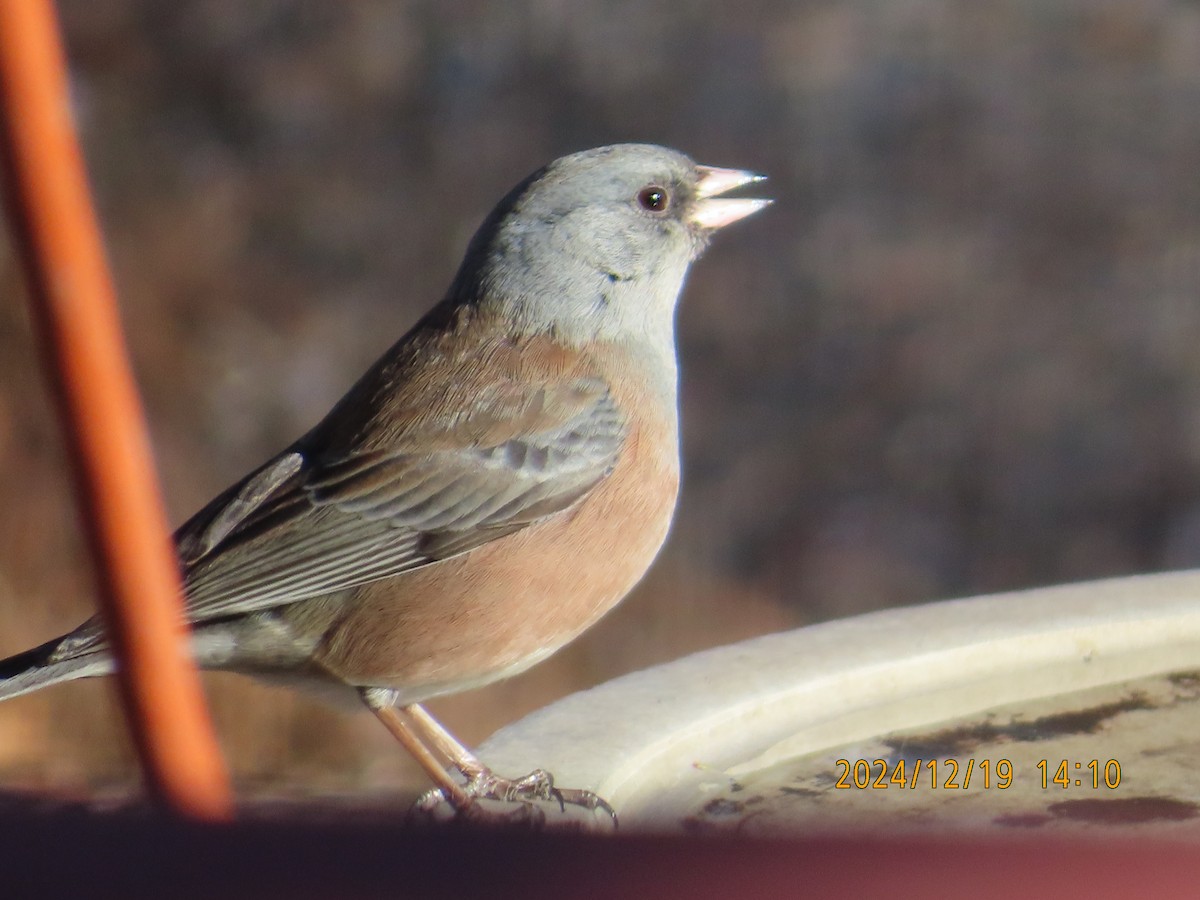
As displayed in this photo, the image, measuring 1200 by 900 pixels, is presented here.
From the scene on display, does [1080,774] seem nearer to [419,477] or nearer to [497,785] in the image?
[497,785]

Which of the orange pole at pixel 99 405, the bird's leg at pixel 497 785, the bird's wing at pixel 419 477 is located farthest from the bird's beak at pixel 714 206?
the orange pole at pixel 99 405

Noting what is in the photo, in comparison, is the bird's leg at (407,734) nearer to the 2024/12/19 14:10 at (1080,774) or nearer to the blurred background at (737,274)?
the 2024/12/19 14:10 at (1080,774)

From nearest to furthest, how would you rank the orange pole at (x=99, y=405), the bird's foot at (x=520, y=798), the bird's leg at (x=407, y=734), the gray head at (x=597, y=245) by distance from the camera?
the orange pole at (x=99, y=405)
the bird's foot at (x=520, y=798)
the bird's leg at (x=407, y=734)
the gray head at (x=597, y=245)

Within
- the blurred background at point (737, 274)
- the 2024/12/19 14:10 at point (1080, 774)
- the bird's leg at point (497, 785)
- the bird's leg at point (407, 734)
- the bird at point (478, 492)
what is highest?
the blurred background at point (737, 274)

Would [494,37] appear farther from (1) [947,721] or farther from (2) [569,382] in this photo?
(1) [947,721]

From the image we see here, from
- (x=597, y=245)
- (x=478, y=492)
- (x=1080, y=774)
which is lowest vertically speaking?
(x=1080, y=774)

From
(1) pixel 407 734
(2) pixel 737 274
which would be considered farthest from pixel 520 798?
(2) pixel 737 274

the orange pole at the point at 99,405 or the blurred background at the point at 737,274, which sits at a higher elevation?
the blurred background at the point at 737,274
